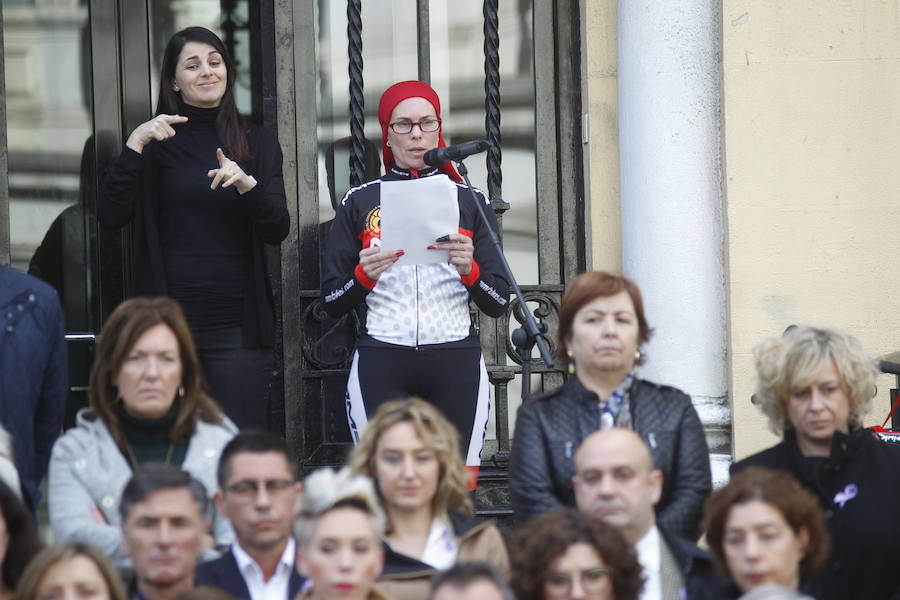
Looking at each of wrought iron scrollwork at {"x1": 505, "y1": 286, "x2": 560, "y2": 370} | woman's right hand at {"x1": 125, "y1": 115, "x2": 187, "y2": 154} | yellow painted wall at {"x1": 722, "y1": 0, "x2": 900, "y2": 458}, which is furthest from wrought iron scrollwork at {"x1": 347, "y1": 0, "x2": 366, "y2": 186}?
yellow painted wall at {"x1": 722, "y1": 0, "x2": 900, "y2": 458}

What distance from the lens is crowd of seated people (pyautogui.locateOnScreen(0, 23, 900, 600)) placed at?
13.1 feet

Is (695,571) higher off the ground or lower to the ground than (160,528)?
lower

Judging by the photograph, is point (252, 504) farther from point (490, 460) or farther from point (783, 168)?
point (783, 168)

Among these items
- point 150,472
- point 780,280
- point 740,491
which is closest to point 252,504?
point 150,472

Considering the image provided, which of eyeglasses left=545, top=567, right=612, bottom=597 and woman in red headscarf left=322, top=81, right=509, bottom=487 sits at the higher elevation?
woman in red headscarf left=322, top=81, right=509, bottom=487

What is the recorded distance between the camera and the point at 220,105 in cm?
573

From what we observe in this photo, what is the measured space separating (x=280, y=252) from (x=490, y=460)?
4.15ft

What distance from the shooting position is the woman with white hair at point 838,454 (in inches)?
179

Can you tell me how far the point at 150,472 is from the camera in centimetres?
416

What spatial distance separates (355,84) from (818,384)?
2696 millimetres

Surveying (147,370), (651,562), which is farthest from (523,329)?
(147,370)

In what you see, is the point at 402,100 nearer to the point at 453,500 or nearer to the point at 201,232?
the point at 201,232

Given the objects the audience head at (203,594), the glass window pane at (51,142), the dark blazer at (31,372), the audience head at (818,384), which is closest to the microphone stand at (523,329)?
the audience head at (818,384)

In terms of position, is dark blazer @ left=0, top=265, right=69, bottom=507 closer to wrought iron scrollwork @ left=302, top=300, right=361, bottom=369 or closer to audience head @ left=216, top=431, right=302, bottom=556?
audience head @ left=216, top=431, right=302, bottom=556
